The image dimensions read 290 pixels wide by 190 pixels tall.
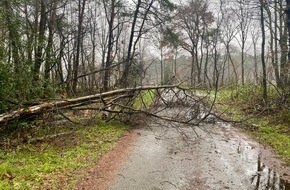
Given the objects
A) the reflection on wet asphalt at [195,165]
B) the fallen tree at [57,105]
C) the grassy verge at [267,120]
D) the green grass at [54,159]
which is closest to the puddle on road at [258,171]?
the reflection on wet asphalt at [195,165]

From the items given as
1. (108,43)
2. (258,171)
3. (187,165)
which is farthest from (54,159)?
(108,43)

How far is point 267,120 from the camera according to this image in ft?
38.0

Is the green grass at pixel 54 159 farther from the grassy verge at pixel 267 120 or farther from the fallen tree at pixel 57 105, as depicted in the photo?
the grassy verge at pixel 267 120

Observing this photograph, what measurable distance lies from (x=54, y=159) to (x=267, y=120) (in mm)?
8934

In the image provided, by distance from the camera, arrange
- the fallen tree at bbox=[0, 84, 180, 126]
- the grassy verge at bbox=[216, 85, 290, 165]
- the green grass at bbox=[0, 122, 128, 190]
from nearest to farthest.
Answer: the green grass at bbox=[0, 122, 128, 190]
the fallen tree at bbox=[0, 84, 180, 126]
the grassy verge at bbox=[216, 85, 290, 165]

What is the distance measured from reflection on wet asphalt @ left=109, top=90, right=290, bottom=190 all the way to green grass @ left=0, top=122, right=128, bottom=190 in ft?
3.04

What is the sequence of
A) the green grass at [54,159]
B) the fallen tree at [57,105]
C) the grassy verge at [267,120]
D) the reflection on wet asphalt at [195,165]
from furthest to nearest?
the grassy verge at [267,120] → the fallen tree at [57,105] → the reflection on wet asphalt at [195,165] → the green grass at [54,159]

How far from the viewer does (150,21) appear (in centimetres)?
1761

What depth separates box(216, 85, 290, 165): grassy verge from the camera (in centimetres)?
859

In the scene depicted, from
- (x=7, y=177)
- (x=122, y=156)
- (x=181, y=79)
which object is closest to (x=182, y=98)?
(x=181, y=79)

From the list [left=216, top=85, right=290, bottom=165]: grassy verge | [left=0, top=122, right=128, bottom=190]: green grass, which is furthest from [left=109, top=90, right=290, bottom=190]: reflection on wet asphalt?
[left=0, top=122, right=128, bottom=190]: green grass

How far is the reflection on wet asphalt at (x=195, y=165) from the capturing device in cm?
551

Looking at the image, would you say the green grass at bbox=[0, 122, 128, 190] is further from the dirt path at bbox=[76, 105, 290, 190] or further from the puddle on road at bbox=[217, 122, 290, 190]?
the puddle on road at bbox=[217, 122, 290, 190]

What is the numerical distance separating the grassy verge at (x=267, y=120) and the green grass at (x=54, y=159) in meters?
4.98
